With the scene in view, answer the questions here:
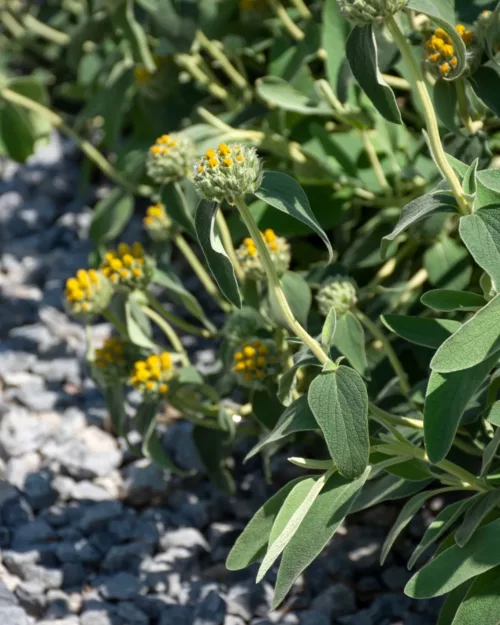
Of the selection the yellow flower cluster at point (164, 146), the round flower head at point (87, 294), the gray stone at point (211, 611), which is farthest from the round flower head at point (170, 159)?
the gray stone at point (211, 611)

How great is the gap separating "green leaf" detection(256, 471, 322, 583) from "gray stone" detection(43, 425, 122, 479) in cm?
83

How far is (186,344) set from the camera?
7.77ft

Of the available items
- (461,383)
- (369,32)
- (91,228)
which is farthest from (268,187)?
(91,228)

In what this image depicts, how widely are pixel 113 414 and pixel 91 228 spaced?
25.5 inches

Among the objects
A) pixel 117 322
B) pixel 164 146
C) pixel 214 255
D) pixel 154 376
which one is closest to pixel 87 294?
pixel 117 322

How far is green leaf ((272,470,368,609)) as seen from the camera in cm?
118

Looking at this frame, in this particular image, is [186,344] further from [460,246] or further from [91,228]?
[460,246]

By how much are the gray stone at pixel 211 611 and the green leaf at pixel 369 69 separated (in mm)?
876

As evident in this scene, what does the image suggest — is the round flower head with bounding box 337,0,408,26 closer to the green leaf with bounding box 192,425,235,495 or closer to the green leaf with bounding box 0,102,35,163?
the green leaf with bounding box 192,425,235,495

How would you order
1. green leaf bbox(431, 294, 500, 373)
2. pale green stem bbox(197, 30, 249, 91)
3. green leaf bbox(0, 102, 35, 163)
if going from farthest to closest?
1. green leaf bbox(0, 102, 35, 163)
2. pale green stem bbox(197, 30, 249, 91)
3. green leaf bbox(431, 294, 500, 373)

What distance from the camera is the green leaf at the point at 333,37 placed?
5.91 feet

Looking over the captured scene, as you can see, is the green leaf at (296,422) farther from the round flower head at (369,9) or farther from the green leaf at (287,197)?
the round flower head at (369,9)

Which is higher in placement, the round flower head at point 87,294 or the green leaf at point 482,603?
the round flower head at point 87,294

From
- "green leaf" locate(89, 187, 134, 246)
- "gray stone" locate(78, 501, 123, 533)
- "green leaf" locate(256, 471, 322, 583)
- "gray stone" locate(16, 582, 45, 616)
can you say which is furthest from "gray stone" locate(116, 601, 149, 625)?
"green leaf" locate(89, 187, 134, 246)
